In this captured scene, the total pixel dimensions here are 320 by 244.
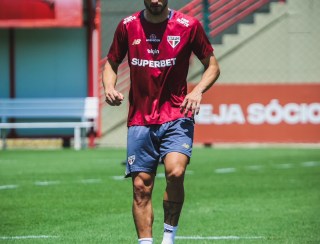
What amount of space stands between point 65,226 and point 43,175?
5.54 m

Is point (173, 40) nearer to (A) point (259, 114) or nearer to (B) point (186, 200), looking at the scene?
(B) point (186, 200)

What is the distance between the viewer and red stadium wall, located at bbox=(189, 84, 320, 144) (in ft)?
66.4

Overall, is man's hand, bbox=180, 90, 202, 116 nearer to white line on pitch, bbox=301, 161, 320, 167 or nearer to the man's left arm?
the man's left arm

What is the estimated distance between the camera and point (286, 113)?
20.2m

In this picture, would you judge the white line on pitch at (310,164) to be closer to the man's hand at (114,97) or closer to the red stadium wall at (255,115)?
the red stadium wall at (255,115)

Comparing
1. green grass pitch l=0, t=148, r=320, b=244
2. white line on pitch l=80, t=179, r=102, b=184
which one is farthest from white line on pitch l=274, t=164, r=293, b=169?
white line on pitch l=80, t=179, r=102, b=184

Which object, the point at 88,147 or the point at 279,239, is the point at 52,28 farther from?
the point at 279,239

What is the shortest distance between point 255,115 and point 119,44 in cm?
1334

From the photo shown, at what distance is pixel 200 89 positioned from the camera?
7.08m

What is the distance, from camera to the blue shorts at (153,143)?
7086 mm

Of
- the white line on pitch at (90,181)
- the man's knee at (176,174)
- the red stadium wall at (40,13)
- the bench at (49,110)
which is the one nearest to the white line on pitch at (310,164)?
the white line on pitch at (90,181)

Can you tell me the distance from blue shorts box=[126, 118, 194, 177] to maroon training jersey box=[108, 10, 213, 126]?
55 mm

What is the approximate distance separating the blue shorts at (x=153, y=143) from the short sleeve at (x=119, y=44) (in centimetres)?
58

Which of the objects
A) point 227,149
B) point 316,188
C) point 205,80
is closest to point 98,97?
point 227,149
